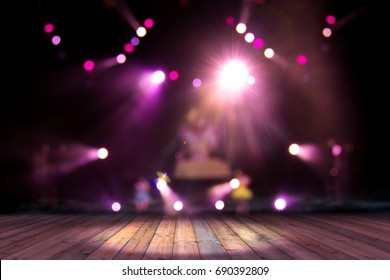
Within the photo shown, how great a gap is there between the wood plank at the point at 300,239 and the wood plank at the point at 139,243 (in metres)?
1.11

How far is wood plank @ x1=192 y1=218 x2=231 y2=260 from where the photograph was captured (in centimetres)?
293

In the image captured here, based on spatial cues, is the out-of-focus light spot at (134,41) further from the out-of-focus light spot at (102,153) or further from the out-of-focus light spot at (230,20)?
the out-of-focus light spot at (102,153)

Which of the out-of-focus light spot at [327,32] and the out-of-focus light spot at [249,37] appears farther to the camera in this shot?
the out-of-focus light spot at [249,37]

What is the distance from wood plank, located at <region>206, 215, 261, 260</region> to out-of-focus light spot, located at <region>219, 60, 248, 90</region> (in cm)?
426

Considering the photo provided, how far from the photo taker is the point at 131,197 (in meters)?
9.06

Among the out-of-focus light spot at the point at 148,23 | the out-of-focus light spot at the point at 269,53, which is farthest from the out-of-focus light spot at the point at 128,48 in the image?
the out-of-focus light spot at the point at 269,53

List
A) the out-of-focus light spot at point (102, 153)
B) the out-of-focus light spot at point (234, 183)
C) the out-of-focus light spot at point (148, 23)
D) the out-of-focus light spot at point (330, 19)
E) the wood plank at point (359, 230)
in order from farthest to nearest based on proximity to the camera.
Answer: the out-of-focus light spot at point (234, 183) < the out-of-focus light spot at point (102, 153) < the out-of-focus light spot at point (148, 23) < the out-of-focus light spot at point (330, 19) < the wood plank at point (359, 230)

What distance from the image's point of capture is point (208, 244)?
339cm

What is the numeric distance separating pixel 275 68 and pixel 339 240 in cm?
508

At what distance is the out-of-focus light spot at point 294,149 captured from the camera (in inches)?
350

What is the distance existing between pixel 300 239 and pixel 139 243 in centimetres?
143

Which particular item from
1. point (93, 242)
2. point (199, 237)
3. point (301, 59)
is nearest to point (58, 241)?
point (93, 242)

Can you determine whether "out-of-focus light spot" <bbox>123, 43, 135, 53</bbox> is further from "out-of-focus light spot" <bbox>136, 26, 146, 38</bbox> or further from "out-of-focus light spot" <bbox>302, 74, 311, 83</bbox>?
"out-of-focus light spot" <bbox>302, 74, 311, 83</bbox>

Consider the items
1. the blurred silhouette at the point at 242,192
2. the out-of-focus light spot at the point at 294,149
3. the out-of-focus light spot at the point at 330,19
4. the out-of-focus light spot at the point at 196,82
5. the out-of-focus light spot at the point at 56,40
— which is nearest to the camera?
the out-of-focus light spot at the point at 330,19
